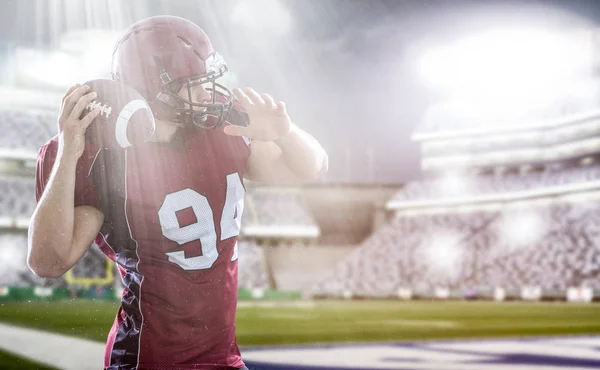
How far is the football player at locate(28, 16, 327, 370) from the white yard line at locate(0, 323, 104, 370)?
4169 millimetres

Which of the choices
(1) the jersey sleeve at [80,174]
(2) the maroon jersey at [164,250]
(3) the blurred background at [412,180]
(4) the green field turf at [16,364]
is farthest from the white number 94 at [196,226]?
(3) the blurred background at [412,180]

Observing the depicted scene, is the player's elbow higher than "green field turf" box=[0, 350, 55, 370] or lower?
higher

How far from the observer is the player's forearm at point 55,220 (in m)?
1.65

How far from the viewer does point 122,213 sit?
1.87 m

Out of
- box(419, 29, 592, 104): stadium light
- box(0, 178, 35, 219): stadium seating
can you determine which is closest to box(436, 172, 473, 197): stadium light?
box(419, 29, 592, 104): stadium light

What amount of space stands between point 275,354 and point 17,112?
3347 centimetres

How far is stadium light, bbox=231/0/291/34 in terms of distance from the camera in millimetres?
31413

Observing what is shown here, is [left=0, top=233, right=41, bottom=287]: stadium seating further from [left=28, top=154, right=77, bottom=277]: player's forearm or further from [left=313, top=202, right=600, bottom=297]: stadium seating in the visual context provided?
[left=28, top=154, right=77, bottom=277]: player's forearm

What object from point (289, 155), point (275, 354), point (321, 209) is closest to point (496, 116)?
point (321, 209)

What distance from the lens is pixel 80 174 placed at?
1822mm

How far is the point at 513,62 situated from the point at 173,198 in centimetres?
3812

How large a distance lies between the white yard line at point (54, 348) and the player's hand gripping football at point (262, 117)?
4.43 metres

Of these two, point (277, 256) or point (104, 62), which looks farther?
point (277, 256)

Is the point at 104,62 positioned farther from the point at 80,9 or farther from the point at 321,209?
the point at 321,209
